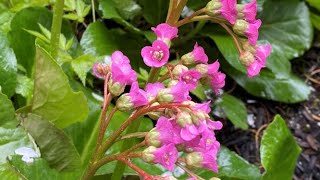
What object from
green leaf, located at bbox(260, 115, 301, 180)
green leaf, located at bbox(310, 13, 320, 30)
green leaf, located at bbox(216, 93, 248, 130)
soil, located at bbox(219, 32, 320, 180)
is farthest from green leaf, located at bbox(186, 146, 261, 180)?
green leaf, located at bbox(310, 13, 320, 30)

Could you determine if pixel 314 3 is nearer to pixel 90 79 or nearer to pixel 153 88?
pixel 90 79

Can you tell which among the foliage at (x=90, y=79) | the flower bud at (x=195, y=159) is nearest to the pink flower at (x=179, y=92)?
the flower bud at (x=195, y=159)

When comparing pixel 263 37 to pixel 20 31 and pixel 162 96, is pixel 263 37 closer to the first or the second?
pixel 20 31

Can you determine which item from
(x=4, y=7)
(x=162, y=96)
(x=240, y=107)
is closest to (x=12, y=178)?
(x=162, y=96)

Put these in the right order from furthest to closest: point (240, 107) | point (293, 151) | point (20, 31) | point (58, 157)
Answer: point (240, 107) → point (20, 31) → point (293, 151) → point (58, 157)

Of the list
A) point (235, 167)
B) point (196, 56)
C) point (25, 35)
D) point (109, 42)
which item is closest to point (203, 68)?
point (196, 56)

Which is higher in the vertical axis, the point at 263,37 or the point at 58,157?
the point at 58,157

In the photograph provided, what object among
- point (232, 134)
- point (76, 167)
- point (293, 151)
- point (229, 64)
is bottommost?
point (232, 134)
